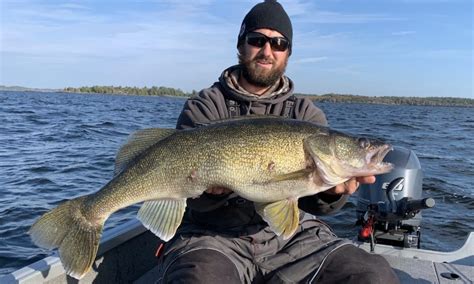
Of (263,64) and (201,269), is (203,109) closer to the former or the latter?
(263,64)

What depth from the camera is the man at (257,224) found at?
3381 millimetres

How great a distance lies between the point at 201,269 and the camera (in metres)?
3.18

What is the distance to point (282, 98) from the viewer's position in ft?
14.2

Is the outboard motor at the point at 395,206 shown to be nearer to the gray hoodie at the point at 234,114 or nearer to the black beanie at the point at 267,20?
the gray hoodie at the point at 234,114

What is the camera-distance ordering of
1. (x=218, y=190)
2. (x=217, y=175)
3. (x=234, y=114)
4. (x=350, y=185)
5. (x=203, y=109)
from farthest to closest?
(x=234, y=114), (x=203, y=109), (x=350, y=185), (x=218, y=190), (x=217, y=175)

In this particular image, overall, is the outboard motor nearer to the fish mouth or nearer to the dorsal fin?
the fish mouth

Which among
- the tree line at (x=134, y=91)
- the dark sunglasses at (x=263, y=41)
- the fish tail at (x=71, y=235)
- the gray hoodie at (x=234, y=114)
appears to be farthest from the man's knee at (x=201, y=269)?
the tree line at (x=134, y=91)

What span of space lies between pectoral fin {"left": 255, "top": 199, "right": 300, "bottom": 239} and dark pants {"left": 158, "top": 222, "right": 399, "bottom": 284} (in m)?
0.33

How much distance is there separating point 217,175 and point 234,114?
100 cm

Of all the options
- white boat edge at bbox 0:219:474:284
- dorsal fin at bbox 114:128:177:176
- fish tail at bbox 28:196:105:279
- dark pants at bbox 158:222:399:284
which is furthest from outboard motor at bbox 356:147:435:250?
fish tail at bbox 28:196:105:279

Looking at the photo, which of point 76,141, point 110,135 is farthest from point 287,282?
point 110,135

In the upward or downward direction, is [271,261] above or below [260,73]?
below

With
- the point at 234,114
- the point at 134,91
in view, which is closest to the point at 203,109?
the point at 234,114

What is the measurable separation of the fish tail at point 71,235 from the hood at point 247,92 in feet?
5.42
